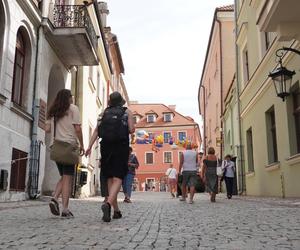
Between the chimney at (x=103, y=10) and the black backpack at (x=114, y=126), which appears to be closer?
the black backpack at (x=114, y=126)

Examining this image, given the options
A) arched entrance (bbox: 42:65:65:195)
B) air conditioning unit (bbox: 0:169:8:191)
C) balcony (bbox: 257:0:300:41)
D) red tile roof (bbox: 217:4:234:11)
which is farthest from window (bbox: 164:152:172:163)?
air conditioning unit (bbox: 0:169:8:191)

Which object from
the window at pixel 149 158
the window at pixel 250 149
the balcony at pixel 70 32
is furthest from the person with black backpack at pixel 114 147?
the window at pixel 149 158

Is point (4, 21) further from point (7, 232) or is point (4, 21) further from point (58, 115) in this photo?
point (7, 232)

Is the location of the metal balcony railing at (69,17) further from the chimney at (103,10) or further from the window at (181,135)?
the window at (181,135)

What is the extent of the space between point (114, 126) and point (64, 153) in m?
0.84

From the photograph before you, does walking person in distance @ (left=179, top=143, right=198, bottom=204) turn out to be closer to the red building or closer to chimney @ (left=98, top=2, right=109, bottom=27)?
chimney @ (left=98, top=2, right=109, bottom=27)

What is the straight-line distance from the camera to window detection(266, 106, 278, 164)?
15.9 m

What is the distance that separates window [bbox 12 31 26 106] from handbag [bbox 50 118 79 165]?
19.5ft

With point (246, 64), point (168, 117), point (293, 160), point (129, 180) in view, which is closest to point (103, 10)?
point (246, 64)

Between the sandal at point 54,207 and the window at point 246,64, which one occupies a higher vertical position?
the window at point 246,64

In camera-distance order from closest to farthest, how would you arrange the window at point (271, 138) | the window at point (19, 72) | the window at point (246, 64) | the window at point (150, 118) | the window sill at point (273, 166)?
1. the window at point (19, 72)
2. the window sill at point (273, 166)
3. the window at point (271, 138)
4. the window at point (246, 64)
5. the window at point (150, 118)

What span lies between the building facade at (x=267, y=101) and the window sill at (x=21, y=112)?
247 inches

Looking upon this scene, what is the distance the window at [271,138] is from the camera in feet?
52.2

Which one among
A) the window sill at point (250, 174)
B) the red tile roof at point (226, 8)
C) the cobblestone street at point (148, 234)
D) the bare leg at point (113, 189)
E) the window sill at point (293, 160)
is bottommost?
the cobblestone street at point (148, 234)
